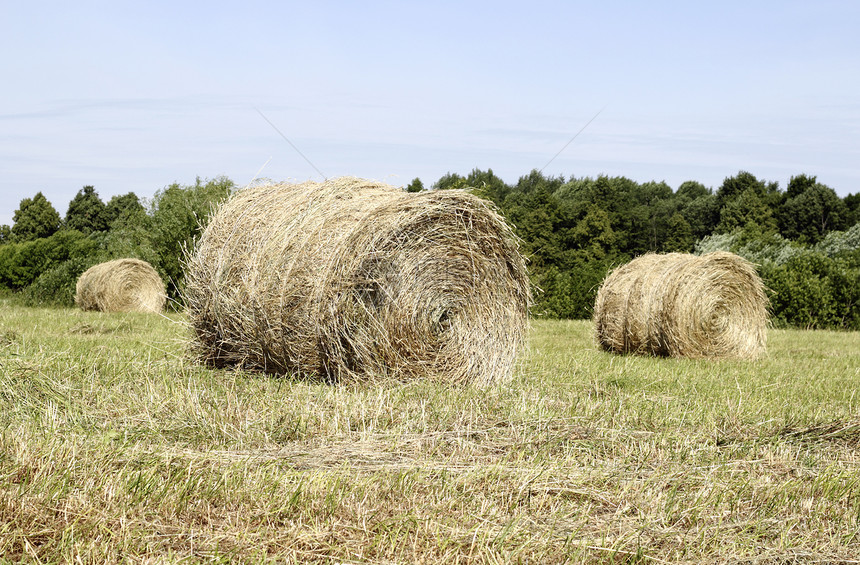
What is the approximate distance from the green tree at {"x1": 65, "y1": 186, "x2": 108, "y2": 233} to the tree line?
0.26 feet

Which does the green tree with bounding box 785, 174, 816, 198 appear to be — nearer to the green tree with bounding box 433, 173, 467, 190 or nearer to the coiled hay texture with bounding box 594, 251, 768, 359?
the green tree with bounding box 433, 173, 467, 190

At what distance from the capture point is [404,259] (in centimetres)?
741

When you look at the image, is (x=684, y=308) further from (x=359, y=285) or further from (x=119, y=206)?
(x=119, y=206)

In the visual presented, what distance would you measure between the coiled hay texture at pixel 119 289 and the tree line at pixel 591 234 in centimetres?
82

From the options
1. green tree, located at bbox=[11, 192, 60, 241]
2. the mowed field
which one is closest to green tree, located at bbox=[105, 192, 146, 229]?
green tree, located at bbox=[11, 192, 60, 241]

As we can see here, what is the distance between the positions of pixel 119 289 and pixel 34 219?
41.4 m

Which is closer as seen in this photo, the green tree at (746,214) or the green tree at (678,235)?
the green tree at (678,235)

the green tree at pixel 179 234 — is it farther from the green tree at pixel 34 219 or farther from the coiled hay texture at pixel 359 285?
the green tree at pixel 34 219

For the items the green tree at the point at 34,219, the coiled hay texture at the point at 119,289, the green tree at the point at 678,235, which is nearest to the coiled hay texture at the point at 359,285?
the coiled hay texture at the point at 119,289

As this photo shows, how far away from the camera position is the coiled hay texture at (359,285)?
712 centimetres

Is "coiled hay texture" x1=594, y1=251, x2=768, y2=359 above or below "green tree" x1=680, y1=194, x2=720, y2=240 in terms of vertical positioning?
below

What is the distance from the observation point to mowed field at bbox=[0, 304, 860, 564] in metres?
3.35

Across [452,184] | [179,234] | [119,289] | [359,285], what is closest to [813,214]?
[452,184]

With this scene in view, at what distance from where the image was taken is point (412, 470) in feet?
14.0
